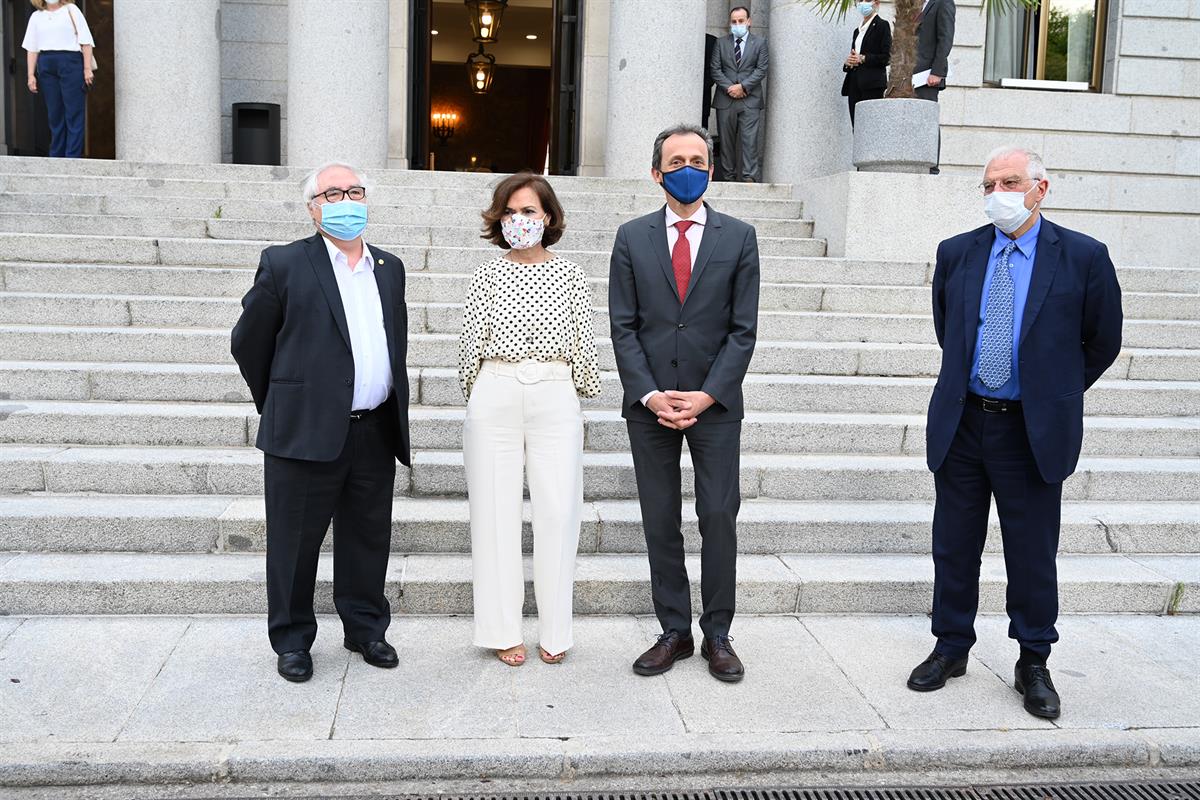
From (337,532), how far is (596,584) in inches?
54.5

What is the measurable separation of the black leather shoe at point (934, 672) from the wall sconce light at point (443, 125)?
19.8 meters

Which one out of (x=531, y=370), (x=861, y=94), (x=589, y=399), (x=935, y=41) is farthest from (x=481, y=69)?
(x=531, y=370)

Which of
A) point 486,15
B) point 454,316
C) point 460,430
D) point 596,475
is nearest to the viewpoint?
point 596,475

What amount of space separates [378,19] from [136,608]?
7872 millimetres

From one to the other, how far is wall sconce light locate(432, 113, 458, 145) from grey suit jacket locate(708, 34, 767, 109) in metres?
12.0

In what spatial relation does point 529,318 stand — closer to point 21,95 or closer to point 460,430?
point 460,430

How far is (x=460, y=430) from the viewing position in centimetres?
647

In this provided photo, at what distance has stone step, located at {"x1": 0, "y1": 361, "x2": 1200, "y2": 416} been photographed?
6735mm

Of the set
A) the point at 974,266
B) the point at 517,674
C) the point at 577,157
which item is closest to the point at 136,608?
the point at 517,674

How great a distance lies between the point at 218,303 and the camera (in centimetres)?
753

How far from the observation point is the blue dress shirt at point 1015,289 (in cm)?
441

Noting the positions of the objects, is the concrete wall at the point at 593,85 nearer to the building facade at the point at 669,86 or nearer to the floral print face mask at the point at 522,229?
the building facade at the point at 669,86

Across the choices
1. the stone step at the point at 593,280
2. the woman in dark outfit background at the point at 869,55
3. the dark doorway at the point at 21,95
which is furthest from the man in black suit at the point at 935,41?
the dark doorway at the point at 21,95

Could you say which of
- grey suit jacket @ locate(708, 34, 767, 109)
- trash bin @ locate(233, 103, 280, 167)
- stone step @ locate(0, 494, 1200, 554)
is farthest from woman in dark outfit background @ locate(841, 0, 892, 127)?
trash bin @ locate(233, 103, 280, 167)
